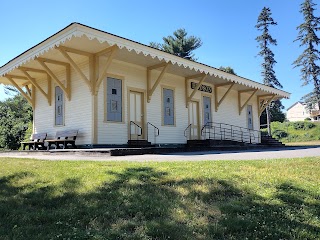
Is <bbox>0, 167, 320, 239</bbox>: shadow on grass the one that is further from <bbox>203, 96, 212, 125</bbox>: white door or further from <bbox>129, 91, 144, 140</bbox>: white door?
<bbox>203, 96, 212, 125</bbox>: white door

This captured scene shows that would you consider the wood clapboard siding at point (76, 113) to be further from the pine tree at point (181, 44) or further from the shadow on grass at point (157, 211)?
the pine tree at point (181, 44)

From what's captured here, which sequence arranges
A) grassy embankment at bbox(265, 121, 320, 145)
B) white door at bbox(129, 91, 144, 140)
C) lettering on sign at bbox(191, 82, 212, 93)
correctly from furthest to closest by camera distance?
1. grassy embankment at bbox(265, 121, 320, 145)
2. lettering on sign at bbox(191, 82, 212, 93)
3. white door at bbox(129, 91, 144, 140)

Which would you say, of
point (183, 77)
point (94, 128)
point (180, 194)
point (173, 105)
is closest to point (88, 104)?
point (94, 128)

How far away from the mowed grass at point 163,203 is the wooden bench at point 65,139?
7.41 meters

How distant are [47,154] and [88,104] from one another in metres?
2.62

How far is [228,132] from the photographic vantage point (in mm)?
21344

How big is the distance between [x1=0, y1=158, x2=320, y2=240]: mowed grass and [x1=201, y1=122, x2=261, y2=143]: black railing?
13227 millimetres

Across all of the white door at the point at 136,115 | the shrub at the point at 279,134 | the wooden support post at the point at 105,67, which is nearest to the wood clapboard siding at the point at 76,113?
the wooden support post at the point at 105,67

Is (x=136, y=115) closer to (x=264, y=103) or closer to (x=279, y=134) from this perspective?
(x=264, y=103)

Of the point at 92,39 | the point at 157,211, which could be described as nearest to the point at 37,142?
the point at 92,39

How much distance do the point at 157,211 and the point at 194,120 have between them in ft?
48.6

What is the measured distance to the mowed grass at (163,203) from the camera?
145 inches

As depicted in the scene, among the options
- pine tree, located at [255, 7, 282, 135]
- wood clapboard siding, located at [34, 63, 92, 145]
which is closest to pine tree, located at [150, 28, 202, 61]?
pine tree, located at [255, 7, 282, 135]

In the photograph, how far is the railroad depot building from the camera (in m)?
12.9
